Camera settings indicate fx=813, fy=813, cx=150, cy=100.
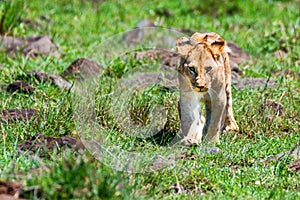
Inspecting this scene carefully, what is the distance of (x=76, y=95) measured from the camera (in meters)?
7.40

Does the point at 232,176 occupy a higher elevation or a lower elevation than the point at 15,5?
lower

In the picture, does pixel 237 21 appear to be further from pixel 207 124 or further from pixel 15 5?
pixel 207 124

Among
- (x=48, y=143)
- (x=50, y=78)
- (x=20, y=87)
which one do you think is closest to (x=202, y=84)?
(x=48, y=143)

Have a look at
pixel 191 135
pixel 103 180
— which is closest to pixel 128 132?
pixel 191 135

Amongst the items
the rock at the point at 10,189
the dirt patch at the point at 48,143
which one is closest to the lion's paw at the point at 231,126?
the dirt patch at the point at 48,143

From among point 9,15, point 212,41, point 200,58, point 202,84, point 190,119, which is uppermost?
point 212,41

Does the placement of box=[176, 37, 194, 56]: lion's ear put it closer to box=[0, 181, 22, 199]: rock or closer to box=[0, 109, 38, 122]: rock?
box=[0, 109, 38, 122]: rock

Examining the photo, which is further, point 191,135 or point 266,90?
point 266,90

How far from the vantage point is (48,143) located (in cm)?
628

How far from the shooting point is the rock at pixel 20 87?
8047mm

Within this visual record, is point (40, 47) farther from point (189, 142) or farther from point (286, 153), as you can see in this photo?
point (286, 153)

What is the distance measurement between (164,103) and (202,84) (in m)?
1.28

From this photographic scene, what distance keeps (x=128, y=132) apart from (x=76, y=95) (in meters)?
0.71

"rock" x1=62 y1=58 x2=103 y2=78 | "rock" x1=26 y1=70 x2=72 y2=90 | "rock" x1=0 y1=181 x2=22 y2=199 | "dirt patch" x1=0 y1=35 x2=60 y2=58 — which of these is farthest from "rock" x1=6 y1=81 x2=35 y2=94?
"rock" x1=0 y1=181 x2=22 y2=199
